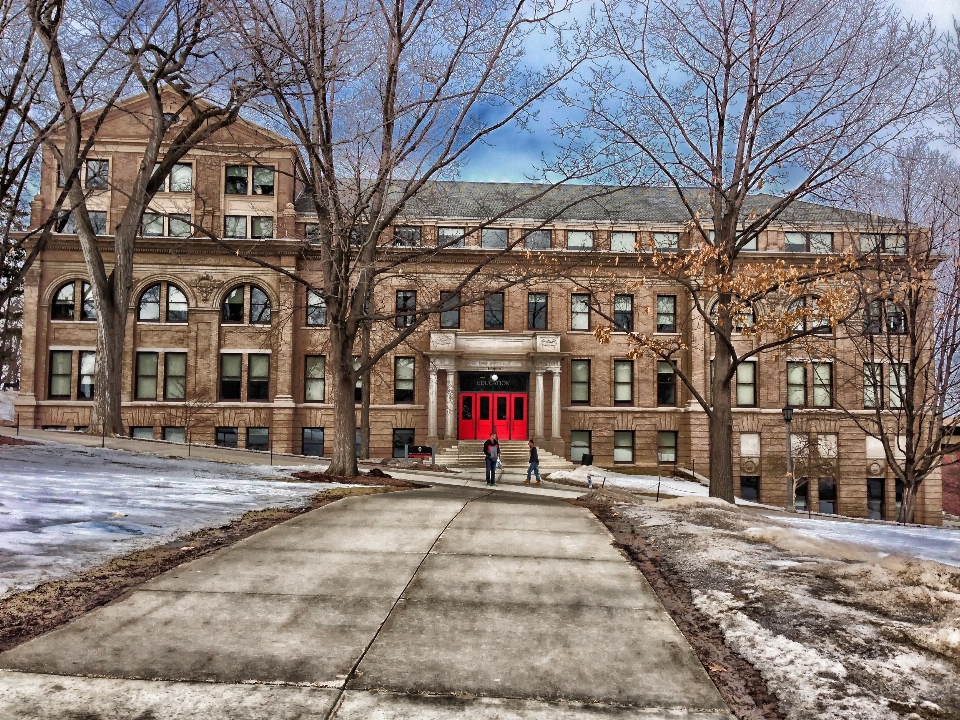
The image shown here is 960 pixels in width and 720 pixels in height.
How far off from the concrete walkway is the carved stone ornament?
34.1 m

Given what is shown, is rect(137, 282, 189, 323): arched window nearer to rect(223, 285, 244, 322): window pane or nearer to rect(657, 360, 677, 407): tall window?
rect(223, 285, 244, 322): window pane

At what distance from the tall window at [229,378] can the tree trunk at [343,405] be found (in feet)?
77.2

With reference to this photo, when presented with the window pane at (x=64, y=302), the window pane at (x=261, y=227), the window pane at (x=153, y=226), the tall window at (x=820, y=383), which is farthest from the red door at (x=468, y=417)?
the window pane at (x=64, y=302)

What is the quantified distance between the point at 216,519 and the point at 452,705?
636cm

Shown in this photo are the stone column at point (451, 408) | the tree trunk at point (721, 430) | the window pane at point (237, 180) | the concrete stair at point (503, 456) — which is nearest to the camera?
the tree trunk at point (721, 430)

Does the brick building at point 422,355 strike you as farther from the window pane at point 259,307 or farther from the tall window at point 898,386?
the tall window at point 898,386

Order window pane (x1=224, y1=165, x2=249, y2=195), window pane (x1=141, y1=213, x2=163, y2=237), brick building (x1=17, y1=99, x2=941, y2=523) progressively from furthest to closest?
window pane (x1=224, y1=165, x2=249, y2=195) → window pane (x1=141, y1=213, x2=163, y2=237) → brick building (x1=17, y1=99, x2=941, y2=523)

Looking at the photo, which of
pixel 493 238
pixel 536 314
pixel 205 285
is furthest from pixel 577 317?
pixel 205 285

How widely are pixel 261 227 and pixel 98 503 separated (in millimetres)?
32428

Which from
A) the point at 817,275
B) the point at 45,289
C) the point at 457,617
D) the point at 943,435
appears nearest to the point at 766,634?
the point at 457,617

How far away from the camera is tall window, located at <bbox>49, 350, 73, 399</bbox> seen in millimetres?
38438

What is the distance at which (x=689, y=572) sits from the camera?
6.90 m

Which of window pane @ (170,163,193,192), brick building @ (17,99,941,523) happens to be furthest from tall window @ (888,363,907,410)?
window pane @ (170,163,193,192)

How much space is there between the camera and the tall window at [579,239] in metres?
41.3
